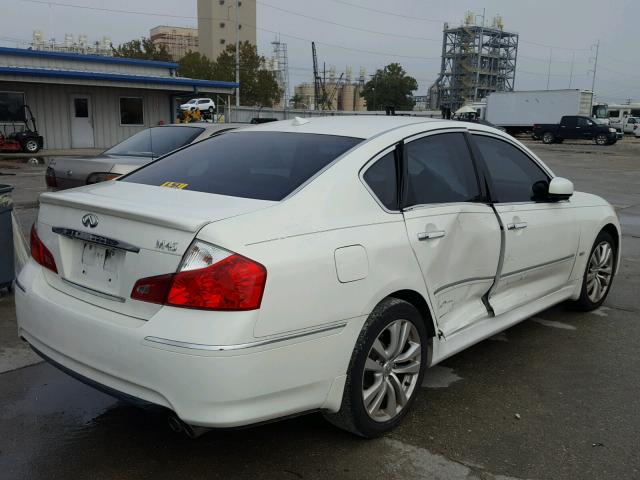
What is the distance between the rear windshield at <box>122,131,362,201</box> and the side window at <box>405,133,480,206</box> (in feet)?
1.29

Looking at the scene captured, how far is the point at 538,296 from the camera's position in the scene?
14.1 ft

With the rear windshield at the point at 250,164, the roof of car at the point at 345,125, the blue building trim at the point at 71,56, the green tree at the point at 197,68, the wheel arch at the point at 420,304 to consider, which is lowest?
the wheel arch at the point at 420,304

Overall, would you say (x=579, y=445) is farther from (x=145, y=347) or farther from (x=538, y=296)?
(x=145, y=347)

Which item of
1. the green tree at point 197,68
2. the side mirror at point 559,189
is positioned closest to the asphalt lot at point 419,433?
the side mirror at point 559,189

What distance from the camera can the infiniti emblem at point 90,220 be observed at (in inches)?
110

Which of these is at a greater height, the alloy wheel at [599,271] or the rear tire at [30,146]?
the alloy wheel at [599,271]

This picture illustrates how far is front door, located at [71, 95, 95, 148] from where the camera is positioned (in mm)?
25656

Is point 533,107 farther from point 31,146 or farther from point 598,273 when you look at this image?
point 598,273

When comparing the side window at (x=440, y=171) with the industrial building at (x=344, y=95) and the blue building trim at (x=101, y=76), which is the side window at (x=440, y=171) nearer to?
the blue building trim at (x=101, y=76)

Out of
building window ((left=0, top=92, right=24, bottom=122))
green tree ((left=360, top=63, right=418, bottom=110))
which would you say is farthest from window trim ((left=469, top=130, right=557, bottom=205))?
green tree ((left=360, top=63, right=418, bottom=110))

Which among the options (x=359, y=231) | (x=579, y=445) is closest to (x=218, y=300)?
(x=359, y=231)

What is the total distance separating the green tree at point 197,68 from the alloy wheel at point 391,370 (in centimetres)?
7264

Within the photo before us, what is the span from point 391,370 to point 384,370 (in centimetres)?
6

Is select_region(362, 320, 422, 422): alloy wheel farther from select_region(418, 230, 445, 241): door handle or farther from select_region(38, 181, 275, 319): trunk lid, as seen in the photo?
select_region(38, 181, 275, 319): trunk lid
